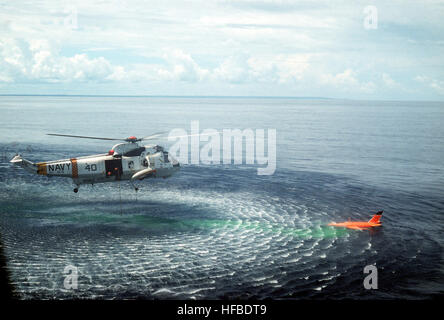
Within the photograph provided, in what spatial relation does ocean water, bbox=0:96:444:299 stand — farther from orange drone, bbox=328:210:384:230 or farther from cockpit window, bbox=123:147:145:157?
cockpit window, bbox=123:147:145:157

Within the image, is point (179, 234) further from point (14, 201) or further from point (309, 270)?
point (14, 201)

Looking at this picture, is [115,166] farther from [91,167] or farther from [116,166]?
[91,167]

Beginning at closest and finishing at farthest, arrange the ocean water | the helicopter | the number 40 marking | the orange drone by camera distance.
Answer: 1. the ocean water
2. the orange drone
3. the helicopter
4. the number 40 marking

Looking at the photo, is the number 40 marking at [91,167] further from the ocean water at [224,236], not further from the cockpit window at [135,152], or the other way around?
the ocean water at [224,236]

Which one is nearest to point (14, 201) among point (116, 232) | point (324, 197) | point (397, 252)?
point (116, 232)

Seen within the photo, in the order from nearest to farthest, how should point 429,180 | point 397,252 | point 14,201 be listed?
point 397,252 → point 14,201 → point 429,180

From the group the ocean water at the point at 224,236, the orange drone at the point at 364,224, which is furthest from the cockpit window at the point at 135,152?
the orange drone at the point at 364,224

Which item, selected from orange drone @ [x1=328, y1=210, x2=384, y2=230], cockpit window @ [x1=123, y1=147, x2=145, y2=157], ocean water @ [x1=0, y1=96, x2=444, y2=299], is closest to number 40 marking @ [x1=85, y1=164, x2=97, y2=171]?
cockpit window @ [x1=123, y1=147, x2=145, y2=157]

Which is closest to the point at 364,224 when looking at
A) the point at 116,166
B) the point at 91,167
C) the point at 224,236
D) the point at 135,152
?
the point at 224,236
